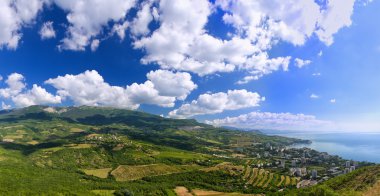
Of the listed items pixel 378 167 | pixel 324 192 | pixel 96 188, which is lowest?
pixel 96 188

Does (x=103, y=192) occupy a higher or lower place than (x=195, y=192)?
lower

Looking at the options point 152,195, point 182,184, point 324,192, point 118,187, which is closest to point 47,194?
point 118,187

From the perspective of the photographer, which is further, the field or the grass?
the field

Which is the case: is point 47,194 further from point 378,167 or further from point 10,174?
point 378,167

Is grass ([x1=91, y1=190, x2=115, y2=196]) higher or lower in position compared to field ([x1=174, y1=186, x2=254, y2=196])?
lower

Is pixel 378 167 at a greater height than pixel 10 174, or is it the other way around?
pixel 378 167

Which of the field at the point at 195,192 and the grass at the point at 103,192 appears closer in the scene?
the grass at the point at 103,192

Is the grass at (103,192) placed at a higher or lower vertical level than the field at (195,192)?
lower

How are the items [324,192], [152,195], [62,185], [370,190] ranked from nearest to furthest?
[370,190] < [324,192] < [152,195] < [62,185]

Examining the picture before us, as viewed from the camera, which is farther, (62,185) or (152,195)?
(62,185)

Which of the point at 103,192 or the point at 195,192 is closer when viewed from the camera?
the point at 103,192

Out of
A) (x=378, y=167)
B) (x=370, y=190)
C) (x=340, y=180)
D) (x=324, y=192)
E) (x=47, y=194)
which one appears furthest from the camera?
(x=47, y=194)
